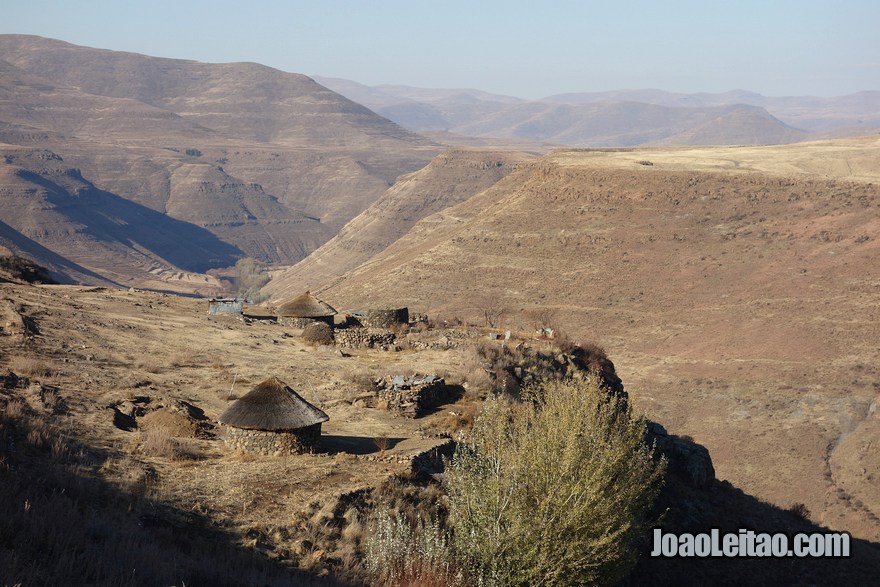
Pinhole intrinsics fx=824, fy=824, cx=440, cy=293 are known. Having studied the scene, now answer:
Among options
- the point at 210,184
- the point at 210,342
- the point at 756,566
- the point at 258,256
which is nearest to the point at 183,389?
the point at 210,342

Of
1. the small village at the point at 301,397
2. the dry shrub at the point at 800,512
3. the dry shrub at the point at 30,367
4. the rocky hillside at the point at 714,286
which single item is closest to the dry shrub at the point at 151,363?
the dry shrub at the point at 30,367

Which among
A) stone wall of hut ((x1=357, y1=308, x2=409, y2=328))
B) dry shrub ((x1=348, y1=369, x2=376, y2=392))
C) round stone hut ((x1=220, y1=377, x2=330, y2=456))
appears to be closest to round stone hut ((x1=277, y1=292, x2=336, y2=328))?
stone wall of hut ((x1=357, y1=308, x2=409, y2=328))

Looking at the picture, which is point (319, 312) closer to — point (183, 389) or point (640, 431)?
point (183, 389)

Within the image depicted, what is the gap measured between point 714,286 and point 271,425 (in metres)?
44.2

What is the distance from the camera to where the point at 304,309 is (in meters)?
32.8

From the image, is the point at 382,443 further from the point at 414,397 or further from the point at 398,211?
the point at 398,211

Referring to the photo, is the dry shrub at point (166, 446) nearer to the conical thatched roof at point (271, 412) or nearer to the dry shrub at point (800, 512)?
the conical thatched roof at point (271, 412)

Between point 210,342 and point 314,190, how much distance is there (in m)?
164

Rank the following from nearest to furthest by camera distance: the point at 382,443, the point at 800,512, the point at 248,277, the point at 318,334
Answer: the point at 382,443 < the point at 800,512 < the point at 318,334 < the point at 248,277

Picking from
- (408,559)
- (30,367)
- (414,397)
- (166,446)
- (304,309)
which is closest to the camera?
(408,559)

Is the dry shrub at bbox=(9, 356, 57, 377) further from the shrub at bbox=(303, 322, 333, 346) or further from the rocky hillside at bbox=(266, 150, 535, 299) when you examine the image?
the rocky hillside at bbox=(266, 150, 535, 299)

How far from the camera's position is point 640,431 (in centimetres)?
1395

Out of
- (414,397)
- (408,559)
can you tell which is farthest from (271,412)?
(408,559)

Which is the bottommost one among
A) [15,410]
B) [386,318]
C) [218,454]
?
[218,454]
